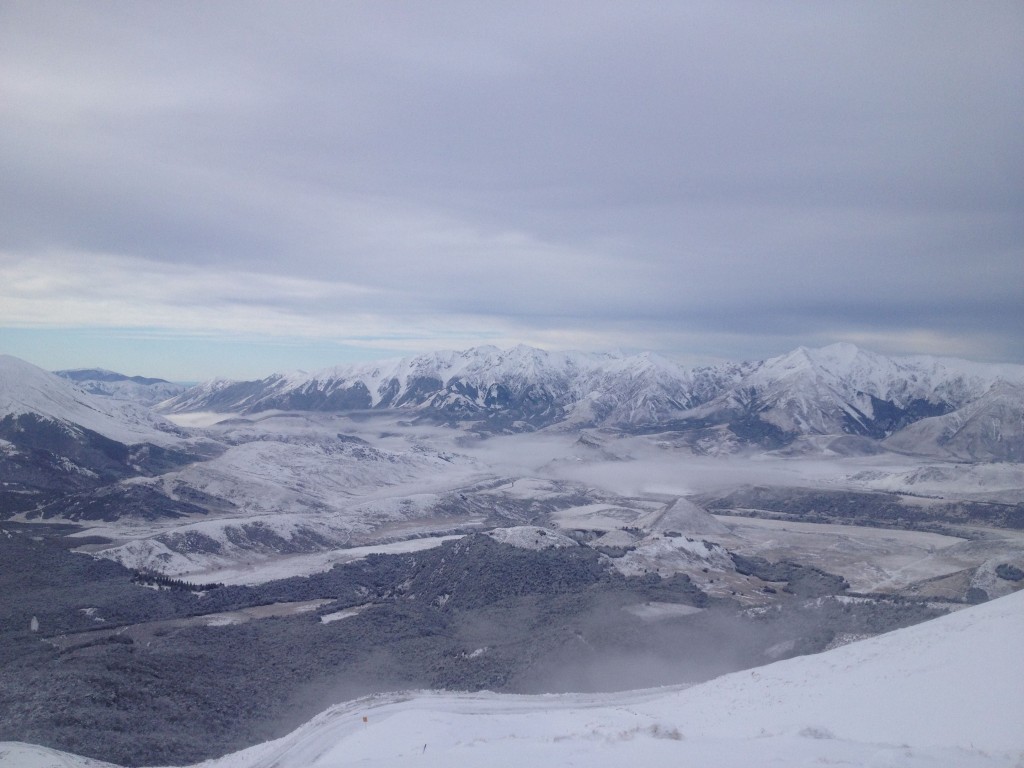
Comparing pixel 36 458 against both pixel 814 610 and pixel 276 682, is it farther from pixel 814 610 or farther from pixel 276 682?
pixel 814 610

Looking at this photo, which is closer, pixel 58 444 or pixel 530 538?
pixel 530 538

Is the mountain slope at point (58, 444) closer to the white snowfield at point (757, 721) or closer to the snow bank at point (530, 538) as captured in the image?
the snow bank at point (530, 538)

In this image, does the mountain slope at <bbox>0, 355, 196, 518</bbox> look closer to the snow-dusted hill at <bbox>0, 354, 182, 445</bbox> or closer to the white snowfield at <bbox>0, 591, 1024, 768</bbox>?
the snow-dusted hill at <bbox>0, 354, 182, 445</bbox>

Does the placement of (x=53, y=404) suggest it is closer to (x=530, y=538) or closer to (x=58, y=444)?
(x=58, y=444)

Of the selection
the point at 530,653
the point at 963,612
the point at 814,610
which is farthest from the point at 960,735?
the point at 814,610

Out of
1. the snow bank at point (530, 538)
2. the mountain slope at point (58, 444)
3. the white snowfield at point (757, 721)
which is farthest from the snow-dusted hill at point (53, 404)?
the white snowfield at point (757, 721)

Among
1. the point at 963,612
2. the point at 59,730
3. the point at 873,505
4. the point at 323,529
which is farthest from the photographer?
the point at 873,505

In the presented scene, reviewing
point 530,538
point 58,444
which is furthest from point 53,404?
point 530,538

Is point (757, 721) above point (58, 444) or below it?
above
